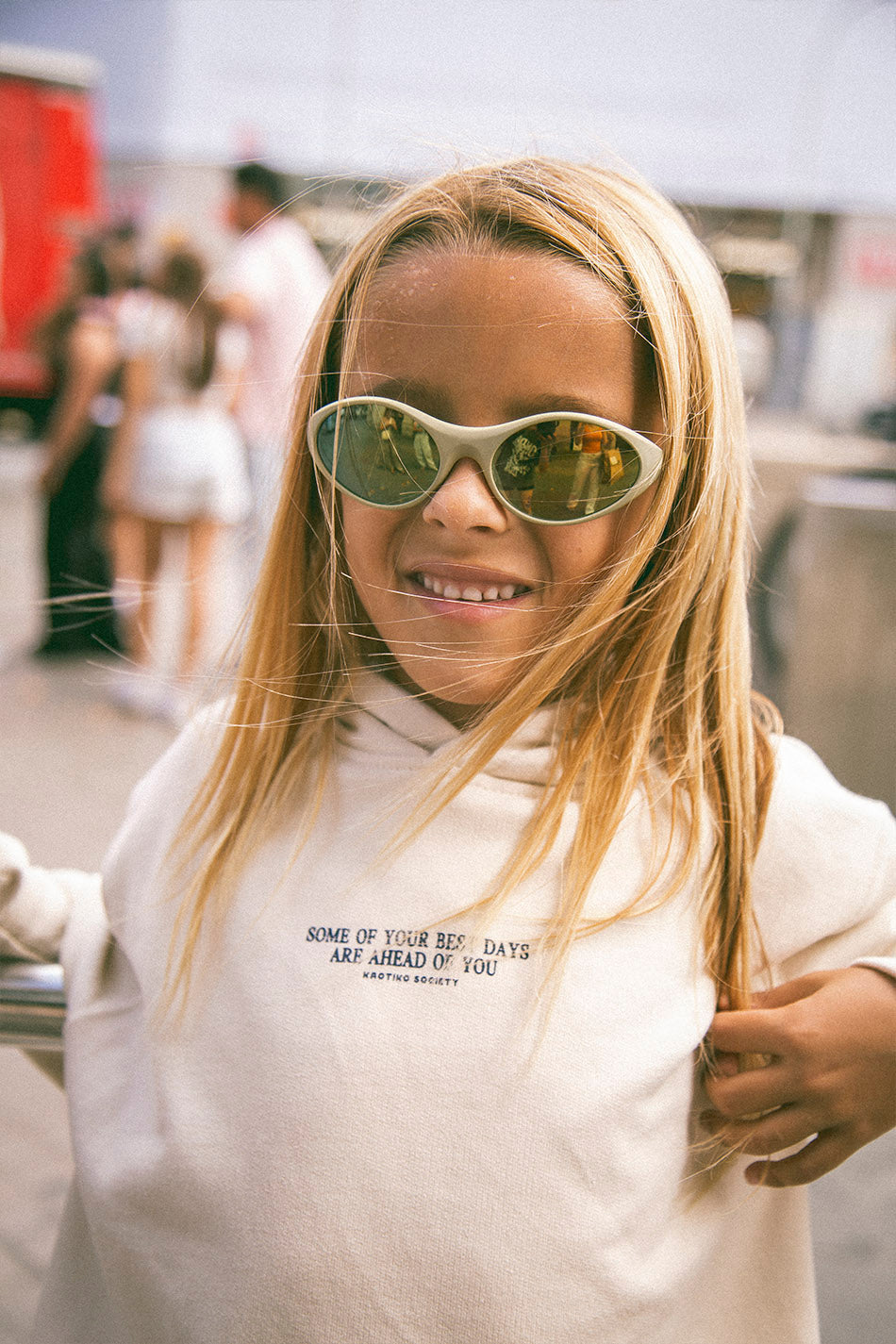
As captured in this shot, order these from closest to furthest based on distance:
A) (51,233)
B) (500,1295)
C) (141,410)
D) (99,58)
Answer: (500,1295)
(141,410)
(51,233)
(99,58)

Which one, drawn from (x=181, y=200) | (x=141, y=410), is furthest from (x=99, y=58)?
(x=141, y=410)

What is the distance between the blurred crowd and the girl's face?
2455mm

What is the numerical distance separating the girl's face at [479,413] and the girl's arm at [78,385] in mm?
3873

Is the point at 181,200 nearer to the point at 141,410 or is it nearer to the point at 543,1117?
the point at 141,410

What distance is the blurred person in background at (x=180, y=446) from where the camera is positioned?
3.89m

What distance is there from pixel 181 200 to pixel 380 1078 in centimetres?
773

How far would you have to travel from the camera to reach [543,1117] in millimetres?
818

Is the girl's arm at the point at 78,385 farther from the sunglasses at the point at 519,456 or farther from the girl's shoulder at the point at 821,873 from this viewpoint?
the girl's shoulder at the point at 821,873

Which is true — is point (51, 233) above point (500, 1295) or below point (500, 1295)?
above

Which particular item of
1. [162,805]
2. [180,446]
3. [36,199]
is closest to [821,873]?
[162,805]

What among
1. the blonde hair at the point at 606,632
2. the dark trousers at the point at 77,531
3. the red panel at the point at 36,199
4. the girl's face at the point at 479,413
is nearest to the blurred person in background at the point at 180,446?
the dark trousers at the point at 77,531

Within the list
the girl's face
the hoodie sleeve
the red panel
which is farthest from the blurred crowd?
the girl's face

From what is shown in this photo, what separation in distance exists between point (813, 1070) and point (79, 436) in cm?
443

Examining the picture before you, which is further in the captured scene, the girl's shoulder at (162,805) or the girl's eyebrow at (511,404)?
the girl's shoulder at (162,805)
